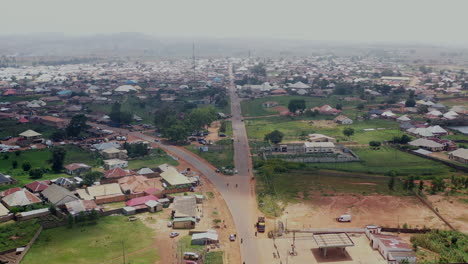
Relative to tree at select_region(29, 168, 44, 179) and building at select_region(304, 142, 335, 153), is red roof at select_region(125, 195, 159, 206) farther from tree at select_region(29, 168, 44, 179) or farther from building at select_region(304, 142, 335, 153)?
building at select_region(304, 142, 335, 153)

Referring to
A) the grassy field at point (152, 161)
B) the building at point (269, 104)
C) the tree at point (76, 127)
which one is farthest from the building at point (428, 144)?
the tree at point (76, 127)

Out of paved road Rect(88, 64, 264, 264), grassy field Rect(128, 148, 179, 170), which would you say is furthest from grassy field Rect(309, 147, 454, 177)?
grassy field Rect(128, 148, 179, 170)

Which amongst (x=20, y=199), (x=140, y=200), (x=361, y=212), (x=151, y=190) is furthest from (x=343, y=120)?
(x=20, y=199)

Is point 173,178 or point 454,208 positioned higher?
point 173,178

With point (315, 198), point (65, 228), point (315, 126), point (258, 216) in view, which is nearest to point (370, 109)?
point (315, 126)

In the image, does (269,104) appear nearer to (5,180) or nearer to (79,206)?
(5,180)

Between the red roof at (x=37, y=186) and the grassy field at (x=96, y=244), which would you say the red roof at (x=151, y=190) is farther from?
the red roof at (x=37, y=186)
